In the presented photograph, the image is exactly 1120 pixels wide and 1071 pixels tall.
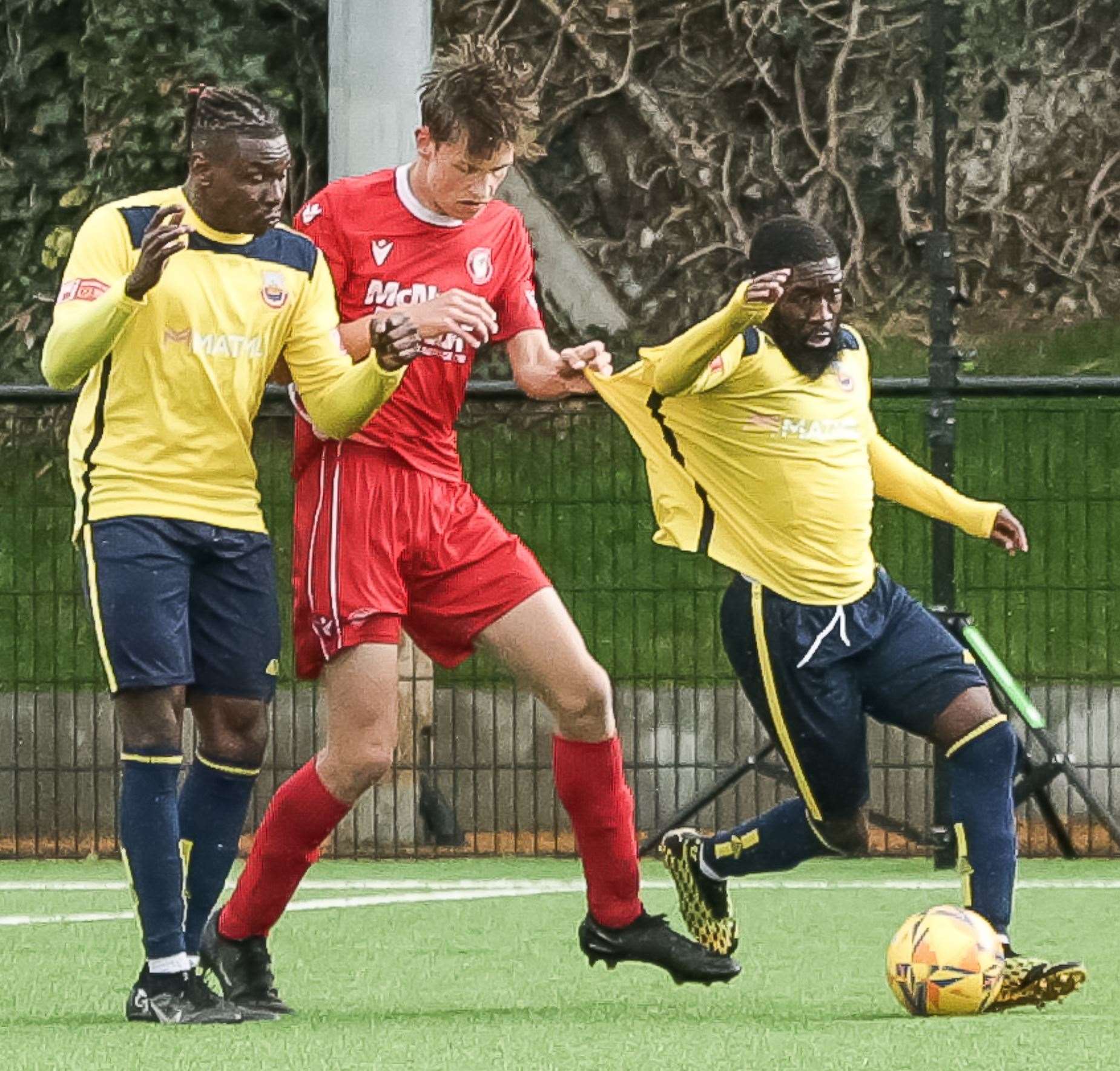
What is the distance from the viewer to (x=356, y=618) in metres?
6.23

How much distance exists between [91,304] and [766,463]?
6.21ft

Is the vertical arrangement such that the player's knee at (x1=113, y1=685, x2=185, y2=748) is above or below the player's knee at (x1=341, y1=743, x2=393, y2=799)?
above

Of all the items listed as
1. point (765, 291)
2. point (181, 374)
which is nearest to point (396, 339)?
point (181, 374)

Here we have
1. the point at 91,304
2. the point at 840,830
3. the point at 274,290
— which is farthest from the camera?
the point at 840,830

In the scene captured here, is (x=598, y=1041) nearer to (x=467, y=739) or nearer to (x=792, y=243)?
(x=792, y=243)

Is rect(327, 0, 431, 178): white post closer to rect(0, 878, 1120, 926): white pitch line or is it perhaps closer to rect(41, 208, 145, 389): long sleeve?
rect(0, 878, 1120, 926): white pitch line

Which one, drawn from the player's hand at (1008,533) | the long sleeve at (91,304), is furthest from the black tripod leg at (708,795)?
the long sleeve at (91,304)

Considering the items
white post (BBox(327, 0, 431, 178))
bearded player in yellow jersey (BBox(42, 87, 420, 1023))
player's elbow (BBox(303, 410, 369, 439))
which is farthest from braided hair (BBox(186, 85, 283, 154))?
white post (BBox(327, 0, 431, 178))

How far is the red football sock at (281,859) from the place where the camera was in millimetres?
6281

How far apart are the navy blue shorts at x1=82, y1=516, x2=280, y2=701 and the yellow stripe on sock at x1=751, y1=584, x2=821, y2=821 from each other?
1272 mm

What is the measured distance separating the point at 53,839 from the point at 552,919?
3122 mm

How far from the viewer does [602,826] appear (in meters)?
6.41

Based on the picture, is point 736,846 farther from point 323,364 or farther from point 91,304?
point 91,304

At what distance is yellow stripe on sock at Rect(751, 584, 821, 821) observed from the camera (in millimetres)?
6691
